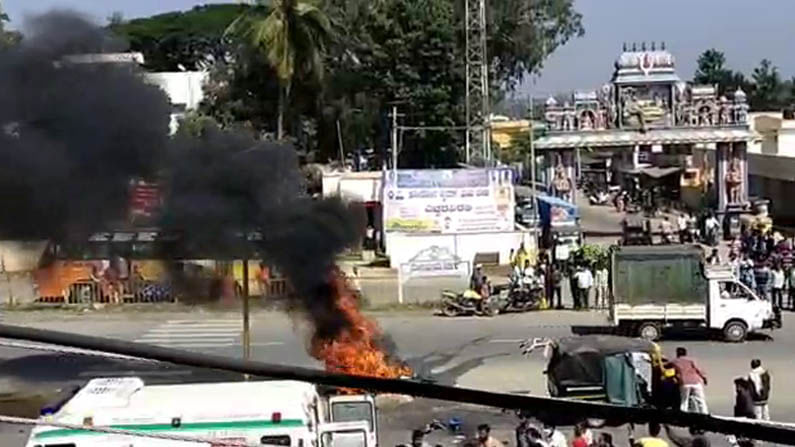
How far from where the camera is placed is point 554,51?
5716 cm

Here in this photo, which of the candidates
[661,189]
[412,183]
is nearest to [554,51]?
[661,189]

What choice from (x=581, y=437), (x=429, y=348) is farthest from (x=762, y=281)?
(x=581, y=437)

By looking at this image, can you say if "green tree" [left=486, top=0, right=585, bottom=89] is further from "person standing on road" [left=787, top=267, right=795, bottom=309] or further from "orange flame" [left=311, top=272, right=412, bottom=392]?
"orange flame" [left=311, top=272, right=412, bottom=392]

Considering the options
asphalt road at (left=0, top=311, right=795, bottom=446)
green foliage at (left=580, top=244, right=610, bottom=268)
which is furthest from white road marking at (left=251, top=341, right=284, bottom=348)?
green foliage at (left=580, top=244, right=610, bottom=268)

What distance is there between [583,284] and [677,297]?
170 inches

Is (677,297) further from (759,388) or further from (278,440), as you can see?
(278,440)

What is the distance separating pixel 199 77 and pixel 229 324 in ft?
96.0

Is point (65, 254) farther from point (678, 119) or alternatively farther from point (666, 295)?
point (678, 119)

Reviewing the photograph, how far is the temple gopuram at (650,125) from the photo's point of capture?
134 ft

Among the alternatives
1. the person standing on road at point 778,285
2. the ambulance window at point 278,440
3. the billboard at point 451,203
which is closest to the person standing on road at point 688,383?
the ambulance window at point 278,440

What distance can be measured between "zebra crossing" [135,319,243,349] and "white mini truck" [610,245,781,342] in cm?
655

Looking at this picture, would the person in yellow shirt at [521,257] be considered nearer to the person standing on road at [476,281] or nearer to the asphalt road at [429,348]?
the person standing on road at [476,281]

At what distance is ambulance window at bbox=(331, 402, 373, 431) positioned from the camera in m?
11.4

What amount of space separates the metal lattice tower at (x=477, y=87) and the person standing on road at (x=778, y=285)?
1623 centimetres
